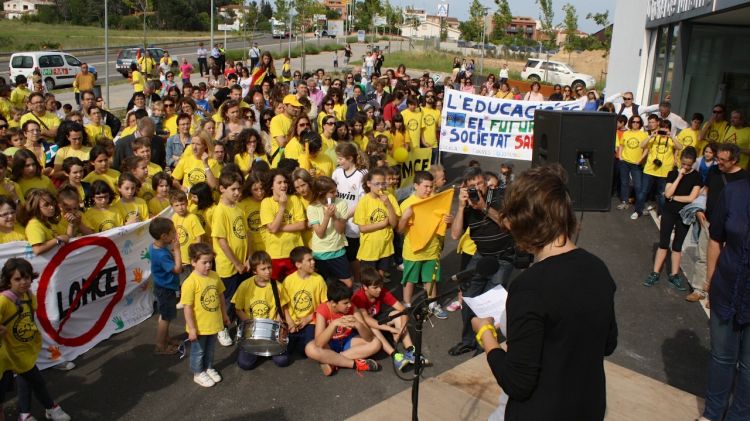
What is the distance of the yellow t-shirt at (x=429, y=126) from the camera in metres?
12.7

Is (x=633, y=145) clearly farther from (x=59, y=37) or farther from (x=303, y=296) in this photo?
(x=59, y=37)

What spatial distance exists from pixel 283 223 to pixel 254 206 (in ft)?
1.42

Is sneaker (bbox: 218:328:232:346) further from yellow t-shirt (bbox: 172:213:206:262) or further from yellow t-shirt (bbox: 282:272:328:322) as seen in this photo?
yellow t-shirt (bbox: 172:213:206:262)

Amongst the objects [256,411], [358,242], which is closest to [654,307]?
[358,242]

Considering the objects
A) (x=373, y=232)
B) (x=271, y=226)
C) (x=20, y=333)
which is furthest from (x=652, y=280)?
(x=20, y=333)

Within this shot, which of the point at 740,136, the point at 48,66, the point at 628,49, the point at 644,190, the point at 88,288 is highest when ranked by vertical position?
the point at 628,49

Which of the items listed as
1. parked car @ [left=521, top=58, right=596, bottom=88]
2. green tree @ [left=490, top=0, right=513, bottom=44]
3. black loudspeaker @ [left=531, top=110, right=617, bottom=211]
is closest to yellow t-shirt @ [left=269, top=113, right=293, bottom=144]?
black loudspeaker @ [left=531, top=110, right=617, bottom=211]

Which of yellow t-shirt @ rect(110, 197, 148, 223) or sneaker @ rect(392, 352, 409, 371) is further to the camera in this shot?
yellow t-shirt @ rect(110, 197, 148, 223)

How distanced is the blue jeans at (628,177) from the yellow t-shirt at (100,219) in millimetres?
8868

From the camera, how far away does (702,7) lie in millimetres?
12672

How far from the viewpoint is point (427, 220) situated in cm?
709

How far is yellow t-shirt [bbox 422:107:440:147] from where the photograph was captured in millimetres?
12680

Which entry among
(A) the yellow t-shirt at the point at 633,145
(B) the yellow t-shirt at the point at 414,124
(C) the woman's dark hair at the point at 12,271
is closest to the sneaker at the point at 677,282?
(A) the yellow t-shirt at the point at 633,145

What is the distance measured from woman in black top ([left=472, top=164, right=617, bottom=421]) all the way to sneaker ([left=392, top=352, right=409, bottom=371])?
139 inches
